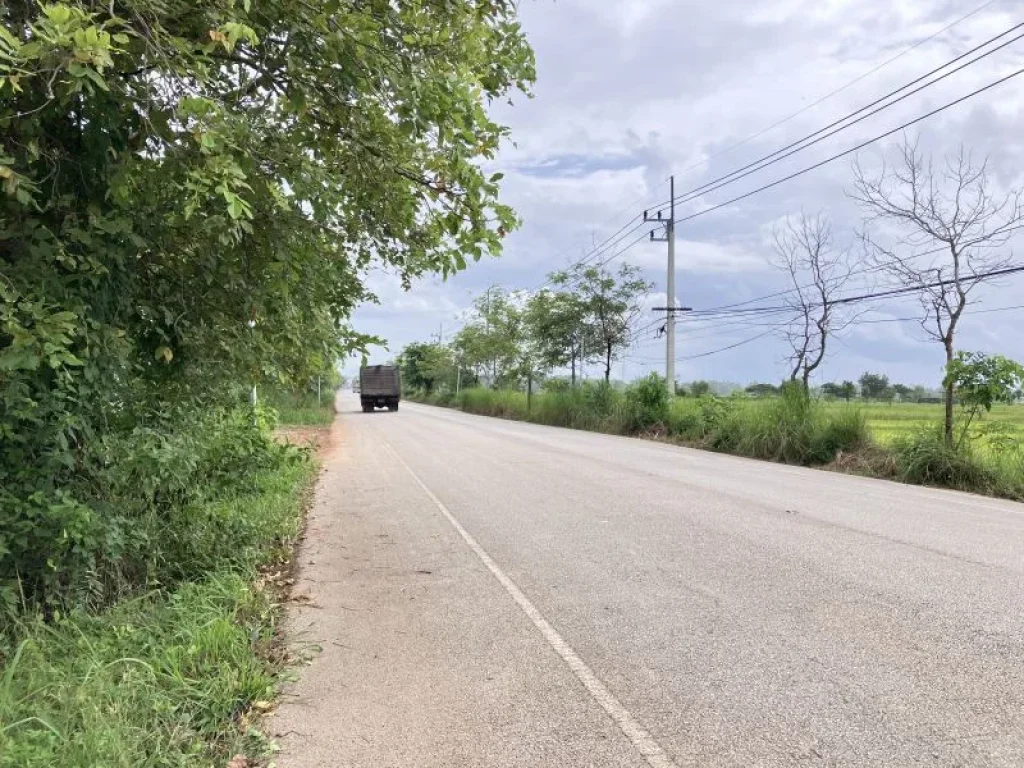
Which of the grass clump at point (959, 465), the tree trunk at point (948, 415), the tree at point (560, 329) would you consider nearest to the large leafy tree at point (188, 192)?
the grass clump at point (959, 465)

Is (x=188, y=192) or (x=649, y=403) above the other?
(x=188, y=192)

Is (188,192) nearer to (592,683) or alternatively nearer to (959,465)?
(592,683)

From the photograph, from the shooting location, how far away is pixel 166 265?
217 inches

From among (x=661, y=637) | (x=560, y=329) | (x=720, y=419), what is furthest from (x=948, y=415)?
(x=560, y=329)

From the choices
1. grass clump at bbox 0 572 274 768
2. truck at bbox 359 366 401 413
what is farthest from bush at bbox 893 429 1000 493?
truck at bbox 359 366 401 413

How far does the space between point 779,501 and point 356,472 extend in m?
8.43

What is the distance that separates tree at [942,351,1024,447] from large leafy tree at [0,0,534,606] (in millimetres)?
12125

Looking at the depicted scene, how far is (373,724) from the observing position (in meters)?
3.89

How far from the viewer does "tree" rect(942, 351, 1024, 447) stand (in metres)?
13.9

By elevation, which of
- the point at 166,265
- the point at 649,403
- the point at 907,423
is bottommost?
the point at 907,423

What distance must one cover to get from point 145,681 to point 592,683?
2345 millimetres

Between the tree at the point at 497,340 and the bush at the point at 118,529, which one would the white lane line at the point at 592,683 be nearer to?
the bush at the point at 118,529

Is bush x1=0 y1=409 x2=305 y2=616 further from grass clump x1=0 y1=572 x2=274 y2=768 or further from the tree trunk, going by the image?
the tree trunk

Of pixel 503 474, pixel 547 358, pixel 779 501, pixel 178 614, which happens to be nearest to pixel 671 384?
pixel 547 358
